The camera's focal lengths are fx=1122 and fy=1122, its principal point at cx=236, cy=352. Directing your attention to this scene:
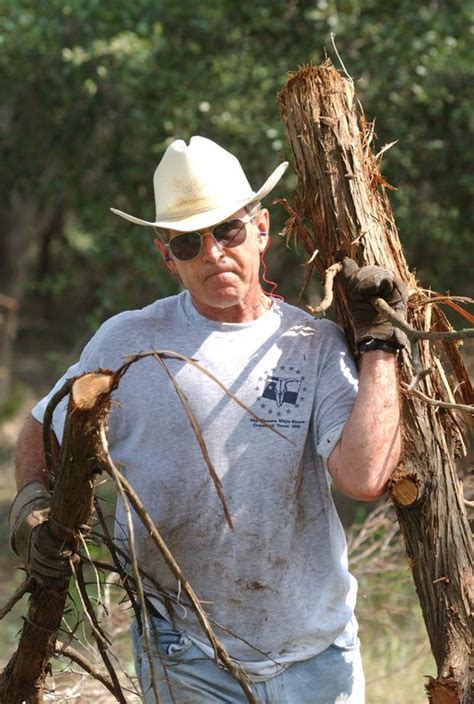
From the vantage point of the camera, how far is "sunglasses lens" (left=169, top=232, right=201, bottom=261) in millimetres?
3203

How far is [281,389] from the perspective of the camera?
3109 millimetres

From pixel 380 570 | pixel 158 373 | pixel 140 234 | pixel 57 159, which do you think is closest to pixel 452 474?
pixel 158 373

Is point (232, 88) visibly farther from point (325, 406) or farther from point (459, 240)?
point (325, 406)

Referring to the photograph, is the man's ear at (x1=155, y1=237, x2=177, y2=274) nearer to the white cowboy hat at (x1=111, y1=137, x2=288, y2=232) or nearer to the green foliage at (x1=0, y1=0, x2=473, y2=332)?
the white cowboy hat at (x1=111, y1=137, x2=288, y2=232)

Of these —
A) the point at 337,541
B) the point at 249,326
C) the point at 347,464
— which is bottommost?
the point at 337,541

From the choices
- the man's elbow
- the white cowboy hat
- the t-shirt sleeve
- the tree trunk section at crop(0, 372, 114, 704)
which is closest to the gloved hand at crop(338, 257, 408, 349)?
the t-shirt sleeve

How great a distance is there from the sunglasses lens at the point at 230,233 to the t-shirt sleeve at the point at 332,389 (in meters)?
0.35

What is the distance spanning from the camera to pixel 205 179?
3.27 m

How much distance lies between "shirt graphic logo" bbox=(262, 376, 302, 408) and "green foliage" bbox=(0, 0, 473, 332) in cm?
426

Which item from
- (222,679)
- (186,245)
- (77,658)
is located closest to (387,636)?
(77,658)

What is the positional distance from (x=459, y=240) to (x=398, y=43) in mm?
1486

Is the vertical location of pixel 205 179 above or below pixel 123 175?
below

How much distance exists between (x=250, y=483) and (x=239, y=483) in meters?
0.03

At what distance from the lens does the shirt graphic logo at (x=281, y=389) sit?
→ 3.10 meters
